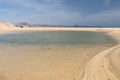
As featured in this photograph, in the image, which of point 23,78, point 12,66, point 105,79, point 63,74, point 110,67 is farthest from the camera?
point 12,66

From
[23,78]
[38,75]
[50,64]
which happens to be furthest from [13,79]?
[50,64]

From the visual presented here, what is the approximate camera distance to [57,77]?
8.80 metres

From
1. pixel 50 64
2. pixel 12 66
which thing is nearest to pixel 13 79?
pixel 12 66

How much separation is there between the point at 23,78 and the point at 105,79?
322 centimetres

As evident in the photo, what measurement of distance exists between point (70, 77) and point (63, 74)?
25.0 inches

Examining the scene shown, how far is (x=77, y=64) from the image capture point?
11.6 m

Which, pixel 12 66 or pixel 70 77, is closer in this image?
pixel 70 77

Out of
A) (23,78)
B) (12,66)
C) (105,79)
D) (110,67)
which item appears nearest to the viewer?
(105,79)

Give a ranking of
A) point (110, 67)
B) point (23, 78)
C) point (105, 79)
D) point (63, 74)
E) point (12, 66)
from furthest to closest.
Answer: point (12, 66) → point (110, 67) → point (63, 74) → point (23, 78) → point (105, 79)

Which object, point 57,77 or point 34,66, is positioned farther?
point 34,66

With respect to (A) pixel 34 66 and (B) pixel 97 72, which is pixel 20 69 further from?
(B) pixel 97 72

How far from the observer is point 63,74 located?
9.33 m

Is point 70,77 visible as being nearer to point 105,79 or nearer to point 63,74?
point 63,74

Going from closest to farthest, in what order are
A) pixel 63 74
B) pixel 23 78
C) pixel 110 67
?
pixel 23 78
pixel 63 74
pixel 110 67
